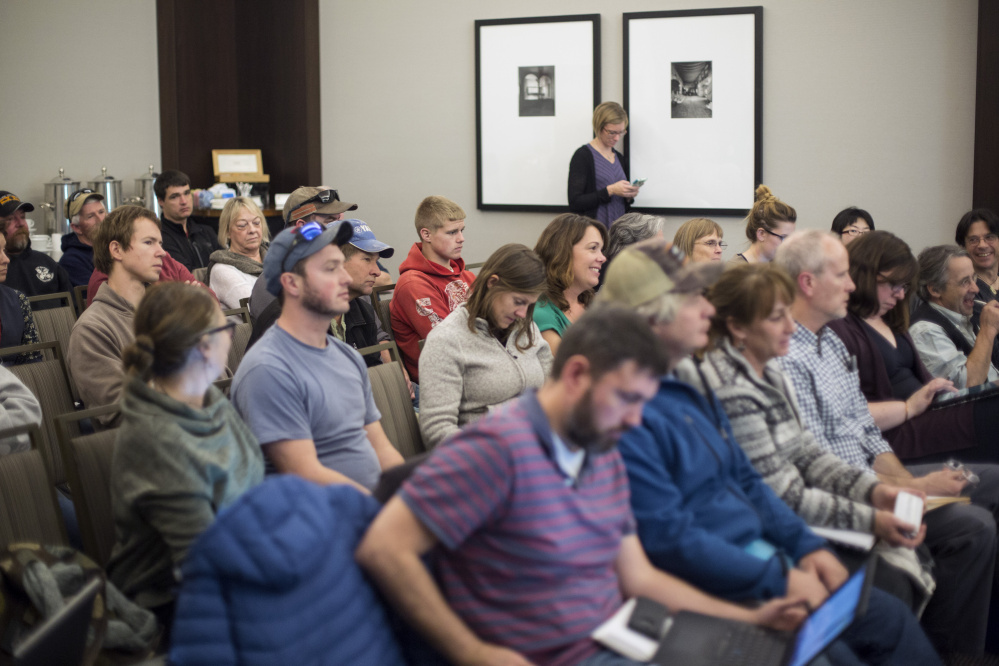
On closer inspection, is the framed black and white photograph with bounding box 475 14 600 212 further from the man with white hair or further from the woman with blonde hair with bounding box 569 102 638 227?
the man with white hair

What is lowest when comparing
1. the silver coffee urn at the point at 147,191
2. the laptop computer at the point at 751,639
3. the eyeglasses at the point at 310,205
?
the laptop computer at the point at 751,639

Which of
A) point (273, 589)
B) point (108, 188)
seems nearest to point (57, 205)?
point (108, 188)

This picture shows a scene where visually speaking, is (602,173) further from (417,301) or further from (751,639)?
(751,639)

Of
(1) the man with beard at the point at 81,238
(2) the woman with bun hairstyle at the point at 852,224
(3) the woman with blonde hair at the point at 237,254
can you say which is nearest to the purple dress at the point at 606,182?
(2) the woman with bun hairstyle at the point at 852,224

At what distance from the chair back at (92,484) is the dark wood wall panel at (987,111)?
496 cm

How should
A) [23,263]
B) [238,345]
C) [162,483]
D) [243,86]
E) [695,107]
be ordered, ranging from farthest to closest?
1. [243,86]
2. [695,107]
3. [23,263]
4. [238,345]
5. [162,483]

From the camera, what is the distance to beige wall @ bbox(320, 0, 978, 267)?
18.5ft

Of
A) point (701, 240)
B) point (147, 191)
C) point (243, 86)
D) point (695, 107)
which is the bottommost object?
point (701, 240)

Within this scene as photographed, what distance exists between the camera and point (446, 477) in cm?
135

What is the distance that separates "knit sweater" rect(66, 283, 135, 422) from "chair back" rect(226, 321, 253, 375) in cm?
43

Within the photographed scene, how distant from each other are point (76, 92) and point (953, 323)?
5555 millimetres

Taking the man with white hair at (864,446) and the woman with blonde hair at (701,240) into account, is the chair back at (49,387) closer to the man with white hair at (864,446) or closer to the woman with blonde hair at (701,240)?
the man with white hair at (864,446)

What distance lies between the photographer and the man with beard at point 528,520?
137cm

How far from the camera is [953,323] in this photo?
3.55 meters
